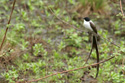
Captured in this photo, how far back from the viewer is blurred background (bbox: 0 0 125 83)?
4.15 meters

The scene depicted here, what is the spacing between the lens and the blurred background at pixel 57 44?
415 centimetres

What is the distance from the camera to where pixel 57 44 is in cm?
538

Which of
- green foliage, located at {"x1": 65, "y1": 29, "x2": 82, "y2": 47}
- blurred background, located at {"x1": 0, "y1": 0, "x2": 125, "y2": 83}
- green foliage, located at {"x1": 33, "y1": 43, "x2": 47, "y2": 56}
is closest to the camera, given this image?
blurred background, located at {"x1": 0, "y1": 0, "x2": 125, "y2": 83}

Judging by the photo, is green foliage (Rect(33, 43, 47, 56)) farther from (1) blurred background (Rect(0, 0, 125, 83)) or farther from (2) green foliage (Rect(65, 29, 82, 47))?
(2) green foliage (Rect(65, 29, 82, 47))

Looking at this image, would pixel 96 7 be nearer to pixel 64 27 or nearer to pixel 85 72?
pixel 64 27

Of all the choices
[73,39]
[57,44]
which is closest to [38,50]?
[57,44]

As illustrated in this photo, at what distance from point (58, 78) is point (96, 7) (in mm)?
3200

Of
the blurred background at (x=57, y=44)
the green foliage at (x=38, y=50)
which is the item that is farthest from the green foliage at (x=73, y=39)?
the green foliage at (x=38, y=50)

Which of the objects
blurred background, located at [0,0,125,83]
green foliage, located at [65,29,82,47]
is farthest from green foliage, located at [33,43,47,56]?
green foliage, located at [65,29,82,47]

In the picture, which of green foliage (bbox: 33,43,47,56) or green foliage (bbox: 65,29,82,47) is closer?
green foliage (bbox: 33,43,47,56)

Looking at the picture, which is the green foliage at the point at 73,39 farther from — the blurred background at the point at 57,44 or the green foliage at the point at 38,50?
the green foliage at the point at 38,50

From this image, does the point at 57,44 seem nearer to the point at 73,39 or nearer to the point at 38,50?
the point at 73,39

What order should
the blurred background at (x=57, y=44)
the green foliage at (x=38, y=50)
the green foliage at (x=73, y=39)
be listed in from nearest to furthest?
the blurred background at (x=57, y=44) → the green foliage at (x=38, y=50) → the green foliage at (x=73, y=39)

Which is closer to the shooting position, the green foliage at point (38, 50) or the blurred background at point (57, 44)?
the blurred background at point (57, 44)
